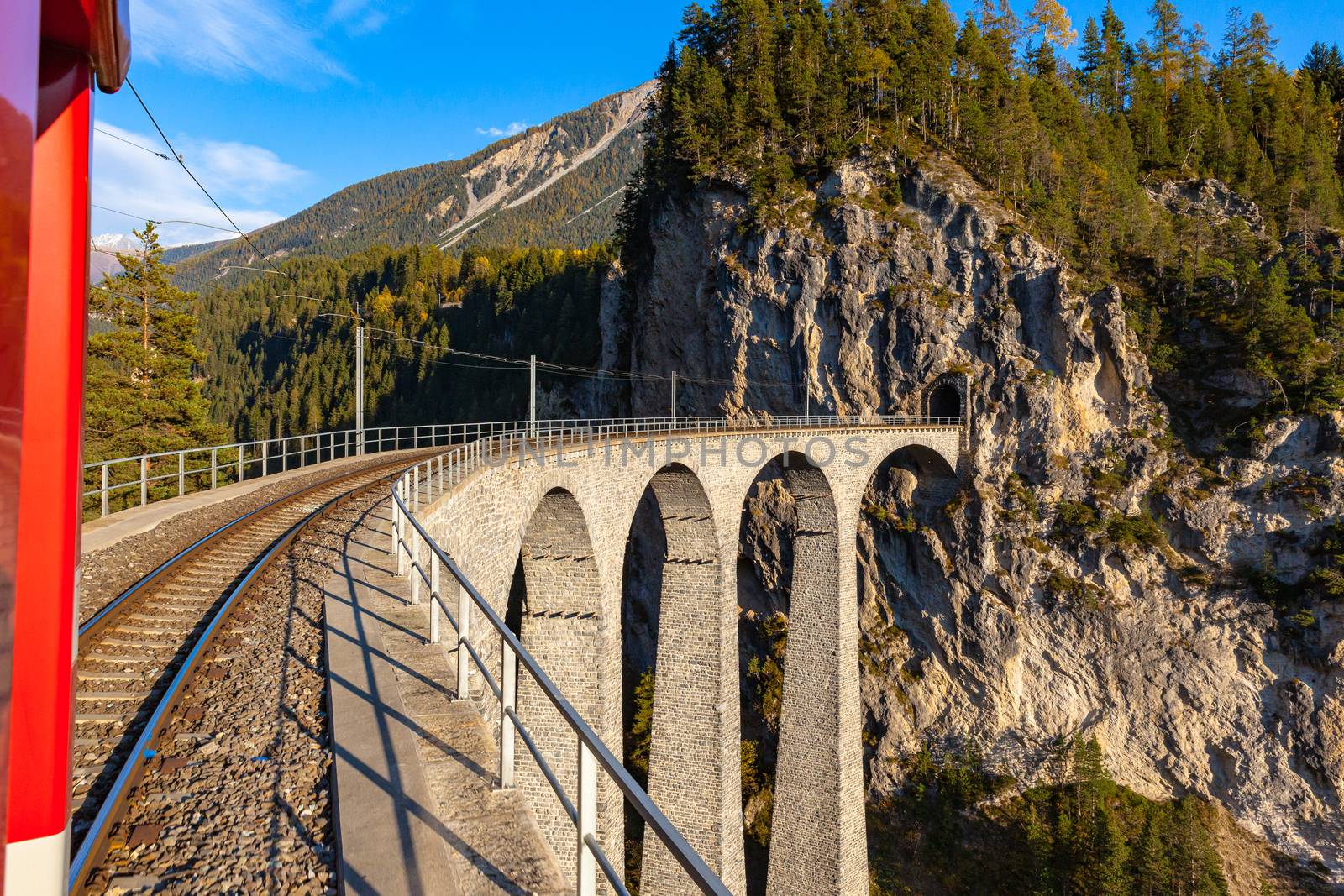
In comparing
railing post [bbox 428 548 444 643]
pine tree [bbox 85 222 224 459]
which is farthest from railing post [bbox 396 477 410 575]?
pine tree [bbox 85 222 224 459]

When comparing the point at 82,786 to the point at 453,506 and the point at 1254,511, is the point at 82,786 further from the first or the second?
the point at 1254,511

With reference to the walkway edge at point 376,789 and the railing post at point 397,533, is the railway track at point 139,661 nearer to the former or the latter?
the walkway edge at point 376,789

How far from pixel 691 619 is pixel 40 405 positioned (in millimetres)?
20008

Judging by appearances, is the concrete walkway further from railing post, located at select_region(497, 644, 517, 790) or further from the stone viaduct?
the stone viaduct

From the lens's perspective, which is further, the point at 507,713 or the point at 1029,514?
the point at 1029,514

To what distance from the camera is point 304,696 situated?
5004 mm

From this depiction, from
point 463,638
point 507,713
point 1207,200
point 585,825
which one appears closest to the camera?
point 585,825

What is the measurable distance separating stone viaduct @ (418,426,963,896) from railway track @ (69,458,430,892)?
8.16 feet

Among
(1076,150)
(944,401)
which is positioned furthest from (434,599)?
(1076,150)

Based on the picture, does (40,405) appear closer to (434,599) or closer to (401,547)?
(434,599)

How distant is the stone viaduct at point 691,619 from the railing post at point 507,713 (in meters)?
5.54

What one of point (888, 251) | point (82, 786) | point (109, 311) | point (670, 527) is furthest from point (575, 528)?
point (888, 251)

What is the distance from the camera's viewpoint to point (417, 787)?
12.0 ft

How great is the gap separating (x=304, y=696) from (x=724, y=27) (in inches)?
2008
